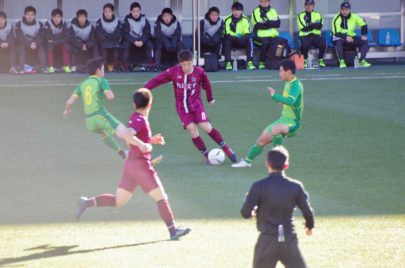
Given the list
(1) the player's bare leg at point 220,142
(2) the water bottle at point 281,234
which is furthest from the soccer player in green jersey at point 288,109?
(2) the water bottle at point 281,234

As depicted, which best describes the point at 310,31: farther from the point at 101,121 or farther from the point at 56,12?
the point at 101,121

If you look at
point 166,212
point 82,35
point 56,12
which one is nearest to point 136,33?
point 82,35

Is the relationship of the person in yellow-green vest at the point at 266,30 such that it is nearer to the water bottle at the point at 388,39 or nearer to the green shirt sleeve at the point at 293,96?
the water bottle at the point at 388,39

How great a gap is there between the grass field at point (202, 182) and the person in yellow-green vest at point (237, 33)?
15.6 ft

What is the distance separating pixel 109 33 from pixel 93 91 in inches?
568

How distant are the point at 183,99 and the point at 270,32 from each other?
14253 millimetres

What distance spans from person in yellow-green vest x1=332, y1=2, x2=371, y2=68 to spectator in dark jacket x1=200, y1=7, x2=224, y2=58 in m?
3.29

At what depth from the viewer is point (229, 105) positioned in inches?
838

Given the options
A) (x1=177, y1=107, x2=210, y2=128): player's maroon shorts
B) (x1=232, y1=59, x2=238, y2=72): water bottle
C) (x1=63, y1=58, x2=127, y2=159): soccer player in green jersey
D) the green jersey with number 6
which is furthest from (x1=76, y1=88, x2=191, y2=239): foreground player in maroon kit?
(x1=232, y1=59, x2=238, y2=72): water bottle

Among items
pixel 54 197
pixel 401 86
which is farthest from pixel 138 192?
pixel 401 86

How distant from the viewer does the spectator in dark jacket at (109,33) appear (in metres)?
28.3

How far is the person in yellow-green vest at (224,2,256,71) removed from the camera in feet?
94.1

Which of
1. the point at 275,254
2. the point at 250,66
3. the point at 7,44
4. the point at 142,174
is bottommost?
the point at 250,66

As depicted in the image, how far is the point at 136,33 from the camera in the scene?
93.7 feet
